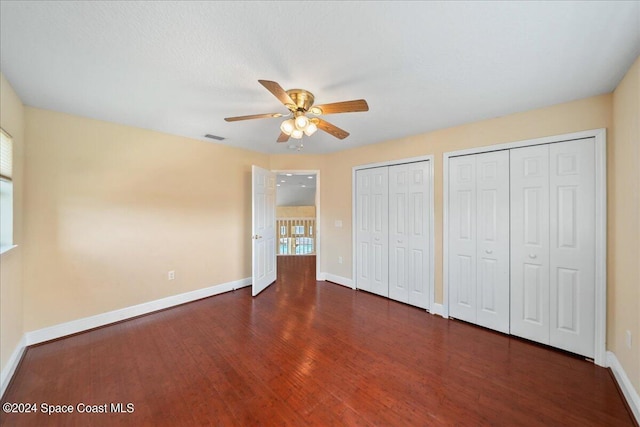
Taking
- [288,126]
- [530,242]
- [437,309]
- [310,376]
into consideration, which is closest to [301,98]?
[288,126]

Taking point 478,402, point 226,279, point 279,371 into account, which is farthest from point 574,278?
point 226,279

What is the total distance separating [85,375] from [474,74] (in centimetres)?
385

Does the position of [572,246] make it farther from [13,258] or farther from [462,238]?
[13,258]

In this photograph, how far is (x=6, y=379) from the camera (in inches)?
71.6

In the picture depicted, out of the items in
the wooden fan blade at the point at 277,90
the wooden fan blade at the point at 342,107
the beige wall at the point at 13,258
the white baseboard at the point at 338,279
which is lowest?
the white baseboard at the point at 338,279

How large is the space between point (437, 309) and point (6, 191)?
14.4 ft

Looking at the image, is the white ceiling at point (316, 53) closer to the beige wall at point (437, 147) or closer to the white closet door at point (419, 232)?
the beige wall at point (437, 147)

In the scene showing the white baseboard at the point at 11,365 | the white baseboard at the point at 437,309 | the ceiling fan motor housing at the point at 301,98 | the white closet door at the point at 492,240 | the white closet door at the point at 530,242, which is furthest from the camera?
the white baseboard at the point at 437,309

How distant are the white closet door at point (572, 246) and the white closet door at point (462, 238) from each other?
2.19 feet

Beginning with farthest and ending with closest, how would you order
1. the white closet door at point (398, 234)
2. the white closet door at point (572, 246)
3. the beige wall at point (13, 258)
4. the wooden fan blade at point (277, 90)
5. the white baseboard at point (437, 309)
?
the white closet door at point (398, 234), the white baseboard at point (437, 309), the white closet door at point (572, 246), the beige wall at point (13, 258), the wooden fan blade at point (277, 90)

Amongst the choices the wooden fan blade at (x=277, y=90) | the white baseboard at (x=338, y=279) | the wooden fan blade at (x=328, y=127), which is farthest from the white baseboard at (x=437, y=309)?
the wooden fan blade at (x=277, y=90)

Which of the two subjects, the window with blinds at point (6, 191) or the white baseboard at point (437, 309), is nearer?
the window with blinds at point (6, 191)

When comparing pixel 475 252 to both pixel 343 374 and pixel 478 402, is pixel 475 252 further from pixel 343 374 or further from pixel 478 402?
pixel 343 374

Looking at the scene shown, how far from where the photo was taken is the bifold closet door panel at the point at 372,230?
3.66m
